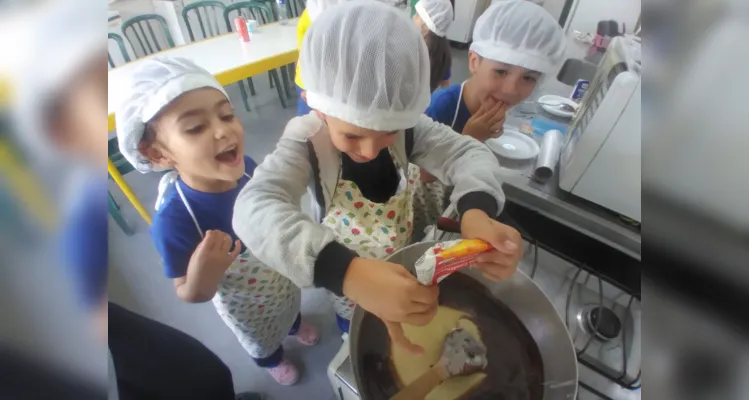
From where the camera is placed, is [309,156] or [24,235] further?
[309,156]

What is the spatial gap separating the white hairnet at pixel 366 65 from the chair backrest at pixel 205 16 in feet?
7.18

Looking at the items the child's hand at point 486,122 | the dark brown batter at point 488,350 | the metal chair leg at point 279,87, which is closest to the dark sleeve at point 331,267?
the dark brown batter at point 488,350

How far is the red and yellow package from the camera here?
39 cm

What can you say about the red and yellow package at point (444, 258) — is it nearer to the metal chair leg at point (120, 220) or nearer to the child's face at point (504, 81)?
the child's face at point (504, 81)

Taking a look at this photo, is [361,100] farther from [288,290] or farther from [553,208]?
[288,290]

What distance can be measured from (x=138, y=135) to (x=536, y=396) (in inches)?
Result: 30.8

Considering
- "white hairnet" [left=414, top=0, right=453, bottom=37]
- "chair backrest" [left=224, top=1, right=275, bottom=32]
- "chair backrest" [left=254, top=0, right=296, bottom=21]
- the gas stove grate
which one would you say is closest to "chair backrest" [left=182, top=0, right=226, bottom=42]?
"chair backrest" [left=224, top=1, right=275, bottom=32]

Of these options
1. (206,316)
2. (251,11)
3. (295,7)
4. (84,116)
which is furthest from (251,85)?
(84,116)

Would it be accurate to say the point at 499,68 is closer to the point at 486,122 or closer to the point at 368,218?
the point at 486,122

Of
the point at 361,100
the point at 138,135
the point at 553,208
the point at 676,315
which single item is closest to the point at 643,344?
the point at 676,315

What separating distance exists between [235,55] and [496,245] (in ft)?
5.52

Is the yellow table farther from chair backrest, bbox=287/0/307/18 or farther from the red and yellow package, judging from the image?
the red and yellow package

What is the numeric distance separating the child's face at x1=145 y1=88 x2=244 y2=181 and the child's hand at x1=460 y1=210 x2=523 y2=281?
1.51 ft

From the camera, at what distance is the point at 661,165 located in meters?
0.16
